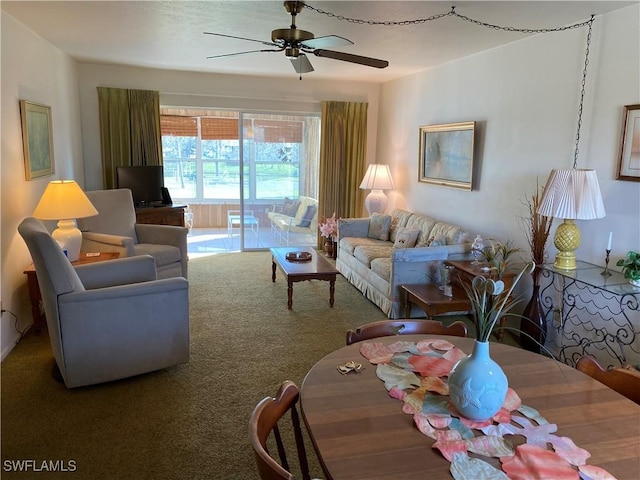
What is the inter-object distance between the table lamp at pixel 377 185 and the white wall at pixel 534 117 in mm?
469

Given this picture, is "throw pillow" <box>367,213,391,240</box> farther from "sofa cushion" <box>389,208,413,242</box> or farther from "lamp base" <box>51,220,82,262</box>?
"lamp base" <box>51,220,82,262</box>

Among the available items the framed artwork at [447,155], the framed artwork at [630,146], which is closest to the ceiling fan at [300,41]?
the framed artwork at [630,146]

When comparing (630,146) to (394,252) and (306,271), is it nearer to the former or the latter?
(394,252)

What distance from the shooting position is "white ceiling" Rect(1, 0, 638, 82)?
3.11 m

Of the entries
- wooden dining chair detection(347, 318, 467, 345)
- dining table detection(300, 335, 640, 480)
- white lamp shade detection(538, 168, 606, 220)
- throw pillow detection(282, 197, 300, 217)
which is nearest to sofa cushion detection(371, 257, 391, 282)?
white lamp shade detection(538, 168, 606, 220)

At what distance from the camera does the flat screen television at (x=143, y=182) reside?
18.6 feet

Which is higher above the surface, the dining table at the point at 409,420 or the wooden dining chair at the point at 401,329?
the wooden dining chair at the point at 401,329

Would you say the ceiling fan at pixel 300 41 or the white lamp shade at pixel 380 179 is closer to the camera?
the ceiling fan at pixel 300 41

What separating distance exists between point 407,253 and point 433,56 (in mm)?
2195

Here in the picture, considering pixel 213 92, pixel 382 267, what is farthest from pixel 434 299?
pixel 213 92

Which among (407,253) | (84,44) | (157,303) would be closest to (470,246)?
(407,253)

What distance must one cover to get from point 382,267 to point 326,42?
7.37 feet

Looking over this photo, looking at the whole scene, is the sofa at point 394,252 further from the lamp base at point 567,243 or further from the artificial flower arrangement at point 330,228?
the lamp base at point 567,243

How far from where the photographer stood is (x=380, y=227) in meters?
5.70
